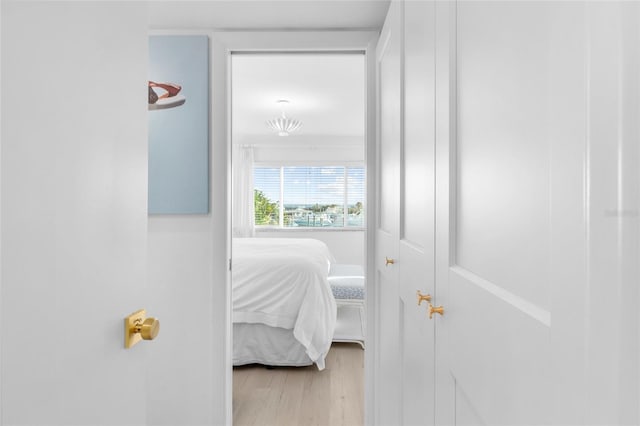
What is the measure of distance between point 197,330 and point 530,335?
75.6 inches

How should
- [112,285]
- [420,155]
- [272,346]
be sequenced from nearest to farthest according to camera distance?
[112,285]
[420,155]
[272,346]

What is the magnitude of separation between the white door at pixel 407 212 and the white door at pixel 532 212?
12 cm

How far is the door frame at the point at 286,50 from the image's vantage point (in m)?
2.07

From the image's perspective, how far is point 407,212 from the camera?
1250mm

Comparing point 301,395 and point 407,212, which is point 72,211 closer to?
point 407,212

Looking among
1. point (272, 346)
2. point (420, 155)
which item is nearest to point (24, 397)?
point (420, 155)

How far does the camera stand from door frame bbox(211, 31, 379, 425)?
2074 millimetres

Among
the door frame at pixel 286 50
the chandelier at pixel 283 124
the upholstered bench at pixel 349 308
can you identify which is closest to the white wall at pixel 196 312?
the door frame at pixel 286 50

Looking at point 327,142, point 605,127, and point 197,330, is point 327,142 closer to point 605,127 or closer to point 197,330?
point 197,330

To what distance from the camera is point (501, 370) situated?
536mm

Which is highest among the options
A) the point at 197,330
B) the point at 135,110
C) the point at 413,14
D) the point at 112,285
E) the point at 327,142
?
the point at 327,142

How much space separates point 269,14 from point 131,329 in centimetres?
159

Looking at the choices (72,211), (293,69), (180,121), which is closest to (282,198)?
(293,69)

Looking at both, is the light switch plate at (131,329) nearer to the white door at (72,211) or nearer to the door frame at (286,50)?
the white door at (72,211)
